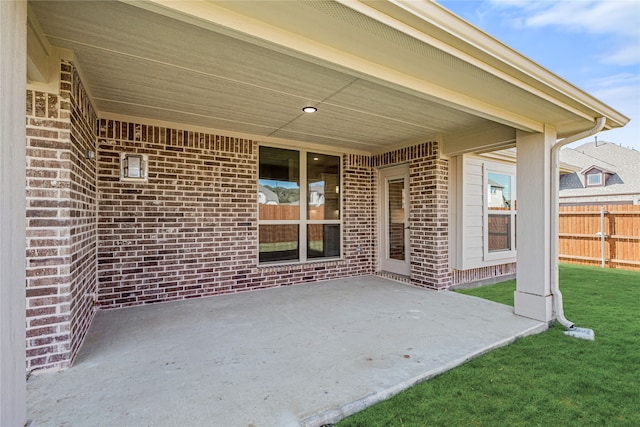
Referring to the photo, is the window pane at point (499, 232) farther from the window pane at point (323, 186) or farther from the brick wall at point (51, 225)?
the brick wall at point (51, 225)

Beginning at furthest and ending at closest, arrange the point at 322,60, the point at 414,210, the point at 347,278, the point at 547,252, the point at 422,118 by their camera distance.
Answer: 1. the point at 347,278
2. the point at 414,210
3. the point at 422,118
4. the point at 547,252
5. the point at 322,60

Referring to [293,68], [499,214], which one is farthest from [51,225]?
[499,214]

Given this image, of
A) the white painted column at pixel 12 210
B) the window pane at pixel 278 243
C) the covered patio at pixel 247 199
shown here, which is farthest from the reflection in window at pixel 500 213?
the white painted column at pixel 12 210

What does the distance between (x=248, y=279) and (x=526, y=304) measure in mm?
3848

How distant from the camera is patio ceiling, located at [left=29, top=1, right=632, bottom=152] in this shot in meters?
1.88

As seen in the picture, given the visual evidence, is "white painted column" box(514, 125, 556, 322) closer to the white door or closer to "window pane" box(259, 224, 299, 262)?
the white door

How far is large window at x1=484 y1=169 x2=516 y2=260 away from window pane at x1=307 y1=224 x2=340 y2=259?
273 cm

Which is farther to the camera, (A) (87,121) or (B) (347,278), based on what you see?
(B) (347,278)

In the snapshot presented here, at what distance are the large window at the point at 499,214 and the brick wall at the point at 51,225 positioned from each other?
5930 mm

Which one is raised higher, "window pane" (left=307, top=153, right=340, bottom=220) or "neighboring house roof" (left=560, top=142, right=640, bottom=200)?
"neighboring house roof" (left=560, top=142, right=640, bottom=200)

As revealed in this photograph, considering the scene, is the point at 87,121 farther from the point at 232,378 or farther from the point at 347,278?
the point at 347,278

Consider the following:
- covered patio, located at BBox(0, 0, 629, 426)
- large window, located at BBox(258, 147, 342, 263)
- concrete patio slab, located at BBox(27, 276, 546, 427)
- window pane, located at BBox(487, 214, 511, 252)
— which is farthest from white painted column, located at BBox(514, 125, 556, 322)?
large window, located at BBox(258, 147, 342, 263)

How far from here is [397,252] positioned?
599cm

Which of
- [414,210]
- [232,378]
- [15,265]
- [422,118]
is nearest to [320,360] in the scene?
[232,378]
